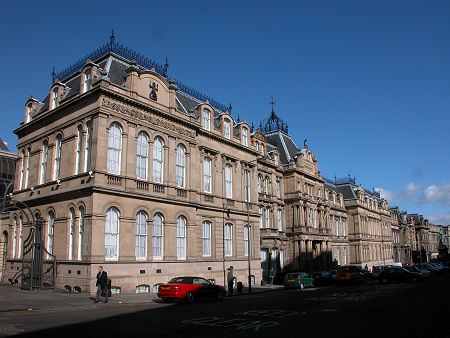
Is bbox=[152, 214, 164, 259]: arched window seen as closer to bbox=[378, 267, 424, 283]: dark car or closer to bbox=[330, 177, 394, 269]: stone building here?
bbox=[378, 267, 424, 283]: dark car

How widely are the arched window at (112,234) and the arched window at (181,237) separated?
5.88 metres

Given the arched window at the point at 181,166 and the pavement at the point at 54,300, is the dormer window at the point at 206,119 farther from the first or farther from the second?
the pavement at the point at 54,300

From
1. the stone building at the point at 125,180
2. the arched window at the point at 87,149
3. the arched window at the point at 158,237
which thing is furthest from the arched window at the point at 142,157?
the arched window at the point at 87,149

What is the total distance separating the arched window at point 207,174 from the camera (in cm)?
3400

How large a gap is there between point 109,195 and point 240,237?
15.3 metres

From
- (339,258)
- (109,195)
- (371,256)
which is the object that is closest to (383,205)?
(371,256)

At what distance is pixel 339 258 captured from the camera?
6806 centimetres

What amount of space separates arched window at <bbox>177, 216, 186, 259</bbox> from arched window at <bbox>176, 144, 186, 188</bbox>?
2744 millimetres

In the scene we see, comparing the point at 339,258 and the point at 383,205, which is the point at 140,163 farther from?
the point at 383,205

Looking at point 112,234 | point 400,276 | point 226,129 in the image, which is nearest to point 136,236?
point 112,234

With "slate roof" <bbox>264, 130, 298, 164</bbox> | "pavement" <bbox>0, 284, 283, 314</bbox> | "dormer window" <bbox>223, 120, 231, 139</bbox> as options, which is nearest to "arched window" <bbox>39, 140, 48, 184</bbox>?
"pavement" <bbox>0, 284, 283, 314</bbox>

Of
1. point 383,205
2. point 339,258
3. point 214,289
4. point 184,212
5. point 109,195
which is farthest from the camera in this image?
point 383,205

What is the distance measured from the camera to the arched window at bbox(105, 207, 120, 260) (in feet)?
80.5

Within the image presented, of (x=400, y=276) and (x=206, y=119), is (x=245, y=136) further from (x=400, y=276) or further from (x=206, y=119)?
(x=400, y=276)
